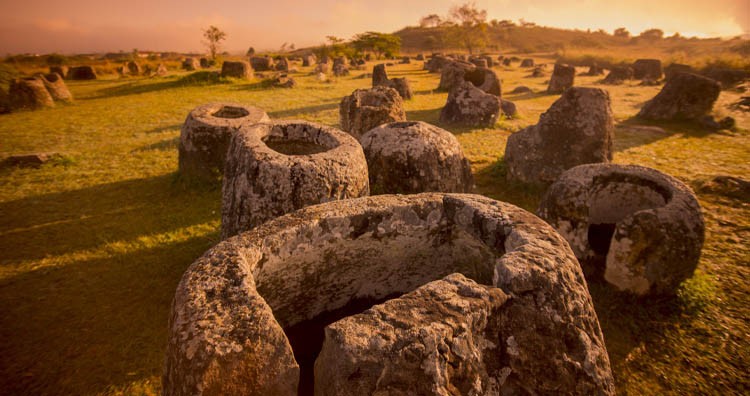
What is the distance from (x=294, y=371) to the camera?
1300 millimetres

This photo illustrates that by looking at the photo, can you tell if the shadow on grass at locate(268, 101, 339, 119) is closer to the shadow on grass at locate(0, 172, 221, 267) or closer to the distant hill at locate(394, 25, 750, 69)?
the shadow on grass at locate(0, 172, 221, 267)

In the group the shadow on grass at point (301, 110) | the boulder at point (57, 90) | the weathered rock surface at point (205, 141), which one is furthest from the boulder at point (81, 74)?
the weathered rock surface at point (205, 141)

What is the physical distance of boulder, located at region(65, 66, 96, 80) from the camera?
22094 millimetres

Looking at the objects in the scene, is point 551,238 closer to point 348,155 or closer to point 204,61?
point 348,155

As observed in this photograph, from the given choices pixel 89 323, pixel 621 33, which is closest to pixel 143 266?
pixel 89 323

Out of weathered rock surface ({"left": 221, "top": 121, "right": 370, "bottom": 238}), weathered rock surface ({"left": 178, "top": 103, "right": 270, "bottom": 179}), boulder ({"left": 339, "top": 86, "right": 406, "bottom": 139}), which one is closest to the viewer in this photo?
weathered rock surface ({"left": 221, "top": 121, "right": 370, "bottom": 238})

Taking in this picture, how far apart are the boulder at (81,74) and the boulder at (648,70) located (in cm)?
3639

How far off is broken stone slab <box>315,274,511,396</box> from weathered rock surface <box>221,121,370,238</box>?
6.62 ft

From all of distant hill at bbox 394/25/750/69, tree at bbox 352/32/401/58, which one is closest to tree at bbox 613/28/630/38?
distant hill at bbox 394/25/750/69

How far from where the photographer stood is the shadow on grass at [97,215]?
4.75 m

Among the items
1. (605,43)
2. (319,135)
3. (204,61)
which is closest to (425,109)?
(319,135)

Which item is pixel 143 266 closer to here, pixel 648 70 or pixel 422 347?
pixel 422 347

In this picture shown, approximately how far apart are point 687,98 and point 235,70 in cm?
2095

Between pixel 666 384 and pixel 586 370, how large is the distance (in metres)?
2.37
